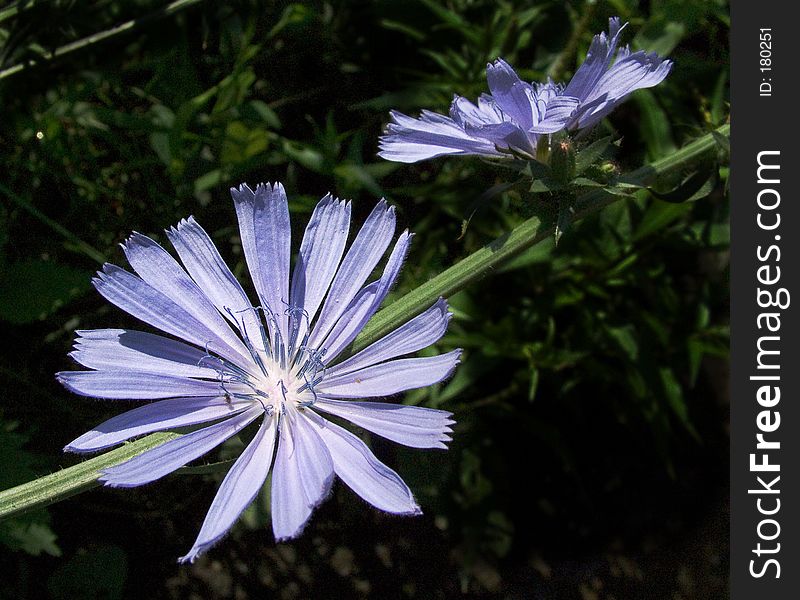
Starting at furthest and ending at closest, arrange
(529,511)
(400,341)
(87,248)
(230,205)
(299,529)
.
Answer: (529,511), (230,205), (87,248), (400,341), (299,529)

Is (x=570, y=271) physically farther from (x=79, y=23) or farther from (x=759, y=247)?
(x=79, y=23)

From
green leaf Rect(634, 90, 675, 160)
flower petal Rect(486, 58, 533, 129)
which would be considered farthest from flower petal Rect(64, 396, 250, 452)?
green leaf Rect(634, 90, 675, 160)

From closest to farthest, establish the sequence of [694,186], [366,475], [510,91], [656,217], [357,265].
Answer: [366,475], [510,91], [357,265], [694,186], [656,217]

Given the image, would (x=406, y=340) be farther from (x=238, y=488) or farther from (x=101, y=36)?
(x=101, y=36)

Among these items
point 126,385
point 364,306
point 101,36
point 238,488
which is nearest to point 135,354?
point 126,385

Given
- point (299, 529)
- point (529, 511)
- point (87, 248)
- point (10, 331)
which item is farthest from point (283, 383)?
point (529, 511)
